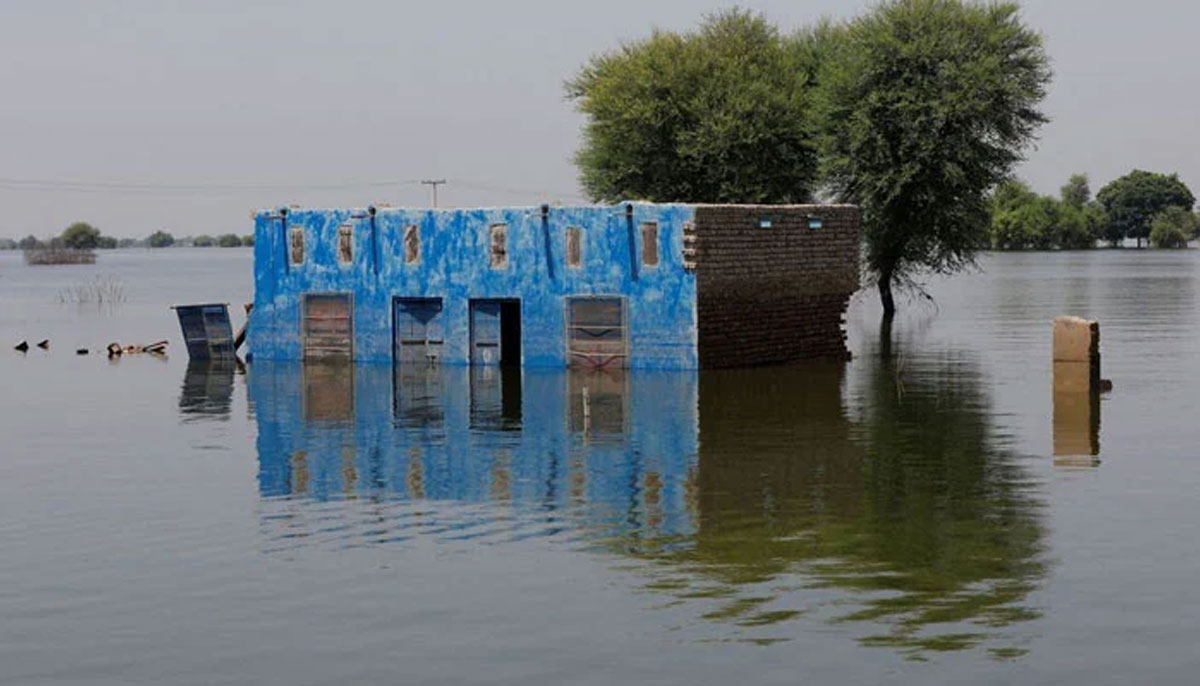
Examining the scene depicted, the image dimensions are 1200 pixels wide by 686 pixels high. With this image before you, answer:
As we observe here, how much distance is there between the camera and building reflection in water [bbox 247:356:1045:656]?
64.1 feet

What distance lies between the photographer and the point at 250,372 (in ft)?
173

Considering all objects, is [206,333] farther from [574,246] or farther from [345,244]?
[574,246]

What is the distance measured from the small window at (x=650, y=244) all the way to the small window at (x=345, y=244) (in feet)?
32.6

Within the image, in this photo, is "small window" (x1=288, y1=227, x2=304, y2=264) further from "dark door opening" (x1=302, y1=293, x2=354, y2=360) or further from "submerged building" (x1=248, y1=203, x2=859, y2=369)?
"dark door opening" (x1=302, y1=293, x2=354, y2=360)

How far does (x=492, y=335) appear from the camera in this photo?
51.3 m

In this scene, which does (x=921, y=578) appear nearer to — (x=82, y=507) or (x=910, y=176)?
(x=82, y=507)

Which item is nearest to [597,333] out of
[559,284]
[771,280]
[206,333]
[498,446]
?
[559,284]

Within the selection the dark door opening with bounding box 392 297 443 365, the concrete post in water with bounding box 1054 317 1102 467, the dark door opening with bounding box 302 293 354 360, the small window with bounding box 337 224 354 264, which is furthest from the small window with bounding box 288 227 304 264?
the concrete post in water with bounding box 1054 317 1102 467

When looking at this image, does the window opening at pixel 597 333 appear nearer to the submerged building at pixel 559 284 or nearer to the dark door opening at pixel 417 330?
the submerged building at pixel 559 284

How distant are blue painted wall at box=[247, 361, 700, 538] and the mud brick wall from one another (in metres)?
2.59

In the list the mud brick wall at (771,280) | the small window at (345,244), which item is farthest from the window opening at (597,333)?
the small window at (345,244)

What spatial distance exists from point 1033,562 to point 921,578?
64.4 inches

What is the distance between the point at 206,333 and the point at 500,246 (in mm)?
13369

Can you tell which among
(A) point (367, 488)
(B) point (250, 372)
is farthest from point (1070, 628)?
(B) point (250, 372)
